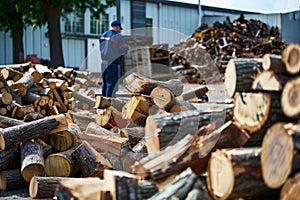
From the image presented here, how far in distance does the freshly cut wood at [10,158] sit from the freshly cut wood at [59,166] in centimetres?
53

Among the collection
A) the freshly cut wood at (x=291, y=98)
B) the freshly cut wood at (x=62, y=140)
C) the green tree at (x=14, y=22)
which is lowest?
the freshly cut wood at (x=62, y=140)

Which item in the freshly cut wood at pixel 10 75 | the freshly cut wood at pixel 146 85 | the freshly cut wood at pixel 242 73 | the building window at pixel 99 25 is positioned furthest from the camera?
the building window at pixel 99 25

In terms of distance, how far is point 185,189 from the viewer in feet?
11.0

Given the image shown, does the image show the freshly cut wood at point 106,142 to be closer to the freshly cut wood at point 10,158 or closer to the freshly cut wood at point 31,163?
the freshly cut wood at point 31,163

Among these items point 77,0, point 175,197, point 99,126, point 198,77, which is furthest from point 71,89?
point 77,0

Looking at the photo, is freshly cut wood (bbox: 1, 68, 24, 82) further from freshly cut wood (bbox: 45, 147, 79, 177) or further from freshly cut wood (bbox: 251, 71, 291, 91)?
freshly cut wood (bbox: 251, 71, 291, 91)

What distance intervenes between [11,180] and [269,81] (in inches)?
151

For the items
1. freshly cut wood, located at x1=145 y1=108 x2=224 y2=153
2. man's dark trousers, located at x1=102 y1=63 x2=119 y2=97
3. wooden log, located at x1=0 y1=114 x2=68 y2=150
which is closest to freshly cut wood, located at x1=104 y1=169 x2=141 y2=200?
freshly cut wood, located at x1=145 y1=108 x2=224 y2=153

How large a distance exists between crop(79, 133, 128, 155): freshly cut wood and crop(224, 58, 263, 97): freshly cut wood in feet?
8.65

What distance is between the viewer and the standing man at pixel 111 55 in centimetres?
1033

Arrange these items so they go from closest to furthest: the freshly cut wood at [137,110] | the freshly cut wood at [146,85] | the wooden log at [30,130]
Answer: the wooden log at [30,130] → the freshly cut wood at [137,110] → the freshly cut wood at [146,85]

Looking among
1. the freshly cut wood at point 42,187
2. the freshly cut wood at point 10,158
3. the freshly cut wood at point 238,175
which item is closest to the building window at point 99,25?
the freshly cut wood at point 10,158

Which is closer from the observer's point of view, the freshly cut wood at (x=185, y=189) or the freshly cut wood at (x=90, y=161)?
the freshly cut wood at (x=185, y=189)

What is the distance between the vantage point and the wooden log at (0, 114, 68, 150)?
626 cm
